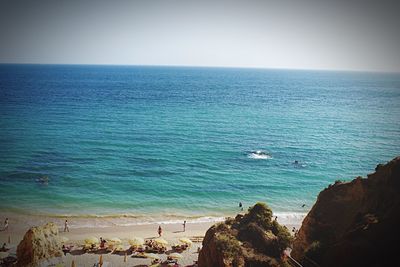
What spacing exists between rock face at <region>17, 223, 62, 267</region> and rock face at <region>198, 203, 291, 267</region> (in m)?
9.43

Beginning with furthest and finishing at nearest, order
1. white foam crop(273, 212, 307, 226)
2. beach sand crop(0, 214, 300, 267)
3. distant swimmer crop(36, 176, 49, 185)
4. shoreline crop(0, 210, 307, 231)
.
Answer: distant swimmer crop(36, 176, 49, 185) → white foam crop(273, 212, 307, 226) → shoreline crop(0, 210, 307, 231) → beach sand crop(0, 214, 300, 267)

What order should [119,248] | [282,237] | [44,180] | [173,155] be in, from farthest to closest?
[173,155]
[44,180]
[119,248]
[282,237]

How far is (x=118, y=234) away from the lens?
1136 inches

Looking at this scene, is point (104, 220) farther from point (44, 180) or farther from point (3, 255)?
point (44, 180)

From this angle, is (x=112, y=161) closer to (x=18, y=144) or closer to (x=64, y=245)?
(x=18, y=144)

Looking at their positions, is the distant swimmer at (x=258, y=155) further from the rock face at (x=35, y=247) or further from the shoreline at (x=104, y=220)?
the rock face at (x=35, y=247)

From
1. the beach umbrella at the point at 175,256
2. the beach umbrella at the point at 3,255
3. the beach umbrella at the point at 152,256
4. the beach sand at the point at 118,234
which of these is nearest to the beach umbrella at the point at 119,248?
the beach sand at the point at 118,234

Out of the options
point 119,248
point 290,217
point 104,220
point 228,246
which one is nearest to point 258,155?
point 290,217

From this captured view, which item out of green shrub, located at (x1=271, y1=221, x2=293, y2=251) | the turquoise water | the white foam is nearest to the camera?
green shrub, located at (x1=271, y1=221, x2=293, y2=251)

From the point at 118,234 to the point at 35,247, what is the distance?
11625 mm

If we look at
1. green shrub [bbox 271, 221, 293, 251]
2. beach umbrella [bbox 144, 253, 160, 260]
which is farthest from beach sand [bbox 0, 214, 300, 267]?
green shrub [bbox 271, 221, 293, 251]

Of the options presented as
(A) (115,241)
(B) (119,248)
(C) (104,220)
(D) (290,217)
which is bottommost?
(D) (290,217)

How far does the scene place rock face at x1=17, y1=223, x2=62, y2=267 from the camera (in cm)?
1772

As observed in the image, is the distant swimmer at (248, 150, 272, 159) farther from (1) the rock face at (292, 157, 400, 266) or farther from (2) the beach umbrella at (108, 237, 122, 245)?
(1) the rock face at (292, 157, 400, 266)
